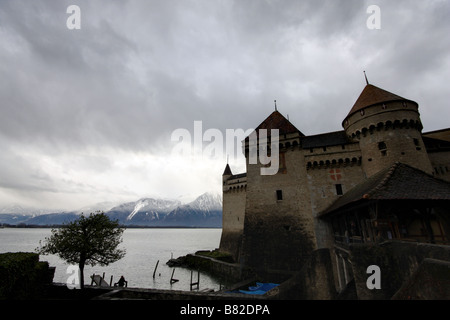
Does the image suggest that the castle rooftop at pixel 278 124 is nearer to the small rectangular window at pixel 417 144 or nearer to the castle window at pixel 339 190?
the castle window at pixel 339 190

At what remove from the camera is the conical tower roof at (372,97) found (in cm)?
1698

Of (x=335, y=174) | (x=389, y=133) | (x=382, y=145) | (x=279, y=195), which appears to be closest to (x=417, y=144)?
(x=389, y=133)

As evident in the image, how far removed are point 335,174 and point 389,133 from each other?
16.6ft

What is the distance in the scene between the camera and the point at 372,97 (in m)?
17.8

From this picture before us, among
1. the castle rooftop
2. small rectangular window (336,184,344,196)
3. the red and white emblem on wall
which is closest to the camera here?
small rectangular window (336,184,344,196)

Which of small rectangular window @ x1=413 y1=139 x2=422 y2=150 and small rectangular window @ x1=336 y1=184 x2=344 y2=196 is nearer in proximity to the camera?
small rectangular window @ x1=413 y1=139 x2=422 y2=150

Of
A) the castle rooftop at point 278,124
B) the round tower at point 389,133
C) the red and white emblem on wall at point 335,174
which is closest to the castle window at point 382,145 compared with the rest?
the round tower at point 389,133

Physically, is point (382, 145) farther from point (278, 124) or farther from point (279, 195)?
point (278, 124)

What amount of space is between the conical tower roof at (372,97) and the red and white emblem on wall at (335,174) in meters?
5.20

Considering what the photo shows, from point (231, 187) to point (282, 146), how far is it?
1457 cm

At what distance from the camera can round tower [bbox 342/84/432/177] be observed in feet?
51.9

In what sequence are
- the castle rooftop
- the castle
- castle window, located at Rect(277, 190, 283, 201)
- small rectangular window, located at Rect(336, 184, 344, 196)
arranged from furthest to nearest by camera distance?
the castle rooftop < castle window, located at Rect(277, 190, 283, 201) < small rectangular window, located at Rect(336, 184, 344, 196) < the castle

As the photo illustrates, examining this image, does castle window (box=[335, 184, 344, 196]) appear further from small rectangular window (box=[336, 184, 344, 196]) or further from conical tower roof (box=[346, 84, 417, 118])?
conical tower roof (box=[346, 84, 417, 118])

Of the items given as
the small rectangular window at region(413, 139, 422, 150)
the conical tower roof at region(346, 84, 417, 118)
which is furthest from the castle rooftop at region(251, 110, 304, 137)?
the small rectangular window at region(413, 139, 422, 150)
